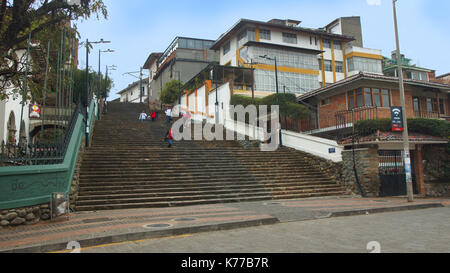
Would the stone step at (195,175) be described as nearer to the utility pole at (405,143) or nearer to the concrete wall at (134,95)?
the utility pole at (405,143)

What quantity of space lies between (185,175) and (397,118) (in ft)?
30.6

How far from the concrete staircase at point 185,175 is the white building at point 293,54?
12.9 metres

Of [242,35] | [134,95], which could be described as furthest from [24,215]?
[134,95]

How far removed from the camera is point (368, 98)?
A: 21.2m

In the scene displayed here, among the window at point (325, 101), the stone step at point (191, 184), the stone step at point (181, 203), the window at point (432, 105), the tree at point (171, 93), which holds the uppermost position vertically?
the tree at point (171, 93)

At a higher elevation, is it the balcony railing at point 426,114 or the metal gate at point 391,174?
the balcony railing at point 426,114

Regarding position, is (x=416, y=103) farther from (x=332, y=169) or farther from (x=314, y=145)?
(x=332, y=169)

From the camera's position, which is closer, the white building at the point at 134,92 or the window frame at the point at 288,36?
the window frame at the point at 288,36

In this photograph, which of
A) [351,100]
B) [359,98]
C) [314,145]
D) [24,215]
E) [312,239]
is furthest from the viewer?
[351,100]

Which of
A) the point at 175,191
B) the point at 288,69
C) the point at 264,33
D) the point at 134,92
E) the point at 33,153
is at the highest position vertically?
the point at 134,92

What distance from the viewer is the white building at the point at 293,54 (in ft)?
111

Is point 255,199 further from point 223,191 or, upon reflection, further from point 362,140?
point 362,140

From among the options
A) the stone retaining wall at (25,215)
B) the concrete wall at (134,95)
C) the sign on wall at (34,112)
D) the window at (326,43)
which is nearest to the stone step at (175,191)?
the stone retaining wall at (25,215)
